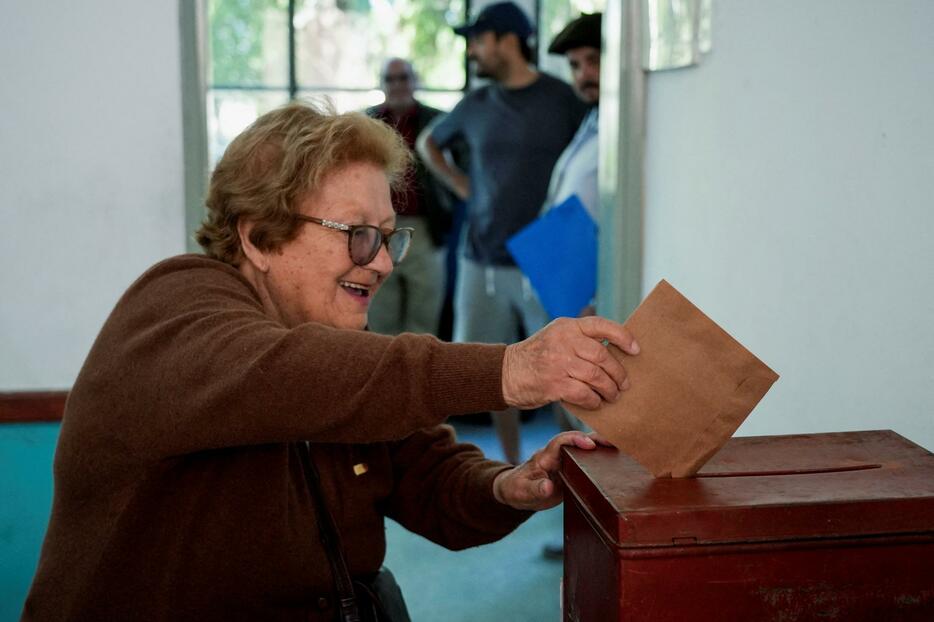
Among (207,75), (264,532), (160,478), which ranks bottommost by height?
(264,532)

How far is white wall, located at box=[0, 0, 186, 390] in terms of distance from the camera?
9.23 ft

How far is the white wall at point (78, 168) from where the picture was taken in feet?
9.23

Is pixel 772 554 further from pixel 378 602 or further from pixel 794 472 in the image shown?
pixel 378 602

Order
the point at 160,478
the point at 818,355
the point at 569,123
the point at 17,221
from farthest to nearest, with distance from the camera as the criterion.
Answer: the point at 569,123 → the point at 17,221 → the point at 818,355 → the point at 160,478

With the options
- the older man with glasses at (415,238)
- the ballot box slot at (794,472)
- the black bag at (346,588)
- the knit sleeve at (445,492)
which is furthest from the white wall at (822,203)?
the older man with glasses at (415,238)

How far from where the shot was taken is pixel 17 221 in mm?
2850

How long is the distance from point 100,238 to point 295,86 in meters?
3.92

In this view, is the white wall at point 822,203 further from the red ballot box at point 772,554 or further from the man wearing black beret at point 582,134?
the man wearing black beret at point 582,134

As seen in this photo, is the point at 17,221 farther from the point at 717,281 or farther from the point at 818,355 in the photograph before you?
the point at 818,355

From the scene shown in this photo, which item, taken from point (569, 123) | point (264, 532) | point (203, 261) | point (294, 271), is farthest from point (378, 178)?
point (569, 123)

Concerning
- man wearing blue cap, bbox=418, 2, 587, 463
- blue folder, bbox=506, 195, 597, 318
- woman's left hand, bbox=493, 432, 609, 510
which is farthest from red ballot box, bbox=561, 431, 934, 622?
man wearing blue cap, bbox=418, 2, 587, 463

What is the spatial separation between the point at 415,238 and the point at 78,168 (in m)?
2.80

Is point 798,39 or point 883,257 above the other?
point 798,39

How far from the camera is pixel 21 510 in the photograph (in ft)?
8.95
